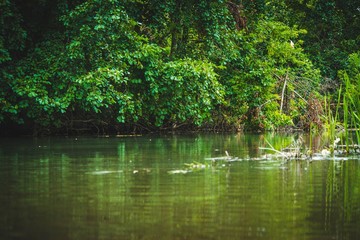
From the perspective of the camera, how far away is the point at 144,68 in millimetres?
20281

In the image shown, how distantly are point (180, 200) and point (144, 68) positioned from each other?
14.4 metres

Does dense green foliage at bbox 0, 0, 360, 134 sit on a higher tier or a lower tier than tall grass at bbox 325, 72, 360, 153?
higher

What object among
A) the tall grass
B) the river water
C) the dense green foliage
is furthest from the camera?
the dense green foliage

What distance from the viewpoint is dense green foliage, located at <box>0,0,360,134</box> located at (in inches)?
749

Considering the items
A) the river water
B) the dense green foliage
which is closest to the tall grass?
the river water

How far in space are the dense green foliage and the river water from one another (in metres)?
9.04

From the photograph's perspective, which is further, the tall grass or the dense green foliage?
the dense green foliage

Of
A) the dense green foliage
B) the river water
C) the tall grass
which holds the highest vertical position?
the dense green foliage

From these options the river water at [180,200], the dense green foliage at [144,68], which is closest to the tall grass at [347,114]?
the river water at [180,200]

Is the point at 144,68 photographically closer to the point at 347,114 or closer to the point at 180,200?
the point at 347,114

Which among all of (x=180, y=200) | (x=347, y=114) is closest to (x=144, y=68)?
(x=347, y=114)

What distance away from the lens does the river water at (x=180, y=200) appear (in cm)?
468

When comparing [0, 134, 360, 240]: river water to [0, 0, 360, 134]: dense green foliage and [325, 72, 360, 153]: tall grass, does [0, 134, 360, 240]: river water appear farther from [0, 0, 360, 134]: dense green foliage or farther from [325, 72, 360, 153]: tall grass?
[0, 0, 360, 134]: dense green foliage

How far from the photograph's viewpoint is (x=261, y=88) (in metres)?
24.0
